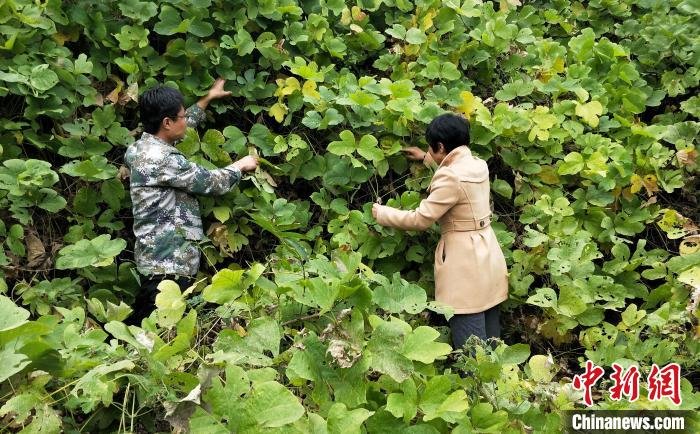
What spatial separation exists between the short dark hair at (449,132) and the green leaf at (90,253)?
1393mm

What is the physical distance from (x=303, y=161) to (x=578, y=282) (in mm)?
1409

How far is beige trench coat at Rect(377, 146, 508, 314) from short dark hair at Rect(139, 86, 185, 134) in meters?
1.01

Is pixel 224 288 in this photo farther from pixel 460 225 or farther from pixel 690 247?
pixel 690 247

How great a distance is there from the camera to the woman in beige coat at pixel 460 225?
8.96 ft

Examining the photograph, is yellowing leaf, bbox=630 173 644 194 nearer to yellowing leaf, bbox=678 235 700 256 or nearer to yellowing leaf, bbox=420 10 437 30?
yellowing leaf, bbox=678 235 700 256

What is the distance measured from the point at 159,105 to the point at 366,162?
3.32 feet

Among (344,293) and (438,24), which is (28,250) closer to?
(344,293)

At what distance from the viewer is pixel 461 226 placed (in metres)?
2.79

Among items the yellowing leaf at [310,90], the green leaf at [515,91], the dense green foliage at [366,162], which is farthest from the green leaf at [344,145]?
the green leaf at [515,91]

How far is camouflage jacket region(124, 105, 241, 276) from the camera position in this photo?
2691mm

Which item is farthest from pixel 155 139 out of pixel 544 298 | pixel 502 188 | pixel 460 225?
pixel 544 298

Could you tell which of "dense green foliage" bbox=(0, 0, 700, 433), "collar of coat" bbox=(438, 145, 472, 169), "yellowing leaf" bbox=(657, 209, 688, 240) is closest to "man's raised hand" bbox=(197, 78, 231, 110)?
"dense green foliage" bbox=(0, 0, 700, 433)

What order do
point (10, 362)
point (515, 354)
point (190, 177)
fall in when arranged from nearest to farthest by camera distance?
point (10, 362) → point (515, 354) → point (190, 177)

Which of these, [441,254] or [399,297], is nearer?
[399,297]
